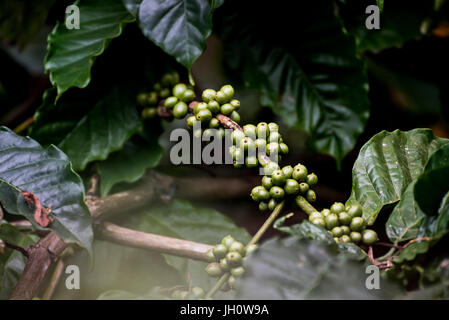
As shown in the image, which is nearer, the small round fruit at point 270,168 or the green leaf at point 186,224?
the small round fruit at point 270,168

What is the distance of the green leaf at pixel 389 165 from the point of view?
0.78 m

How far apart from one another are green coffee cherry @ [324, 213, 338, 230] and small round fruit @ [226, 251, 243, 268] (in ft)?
0.49

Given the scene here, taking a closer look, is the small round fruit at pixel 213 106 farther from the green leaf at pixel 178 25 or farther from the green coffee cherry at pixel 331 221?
the green coffee cherry at pixel 331 221

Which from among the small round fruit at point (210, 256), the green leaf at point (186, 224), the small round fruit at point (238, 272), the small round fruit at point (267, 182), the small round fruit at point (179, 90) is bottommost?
the green leaf at point (186, 224)

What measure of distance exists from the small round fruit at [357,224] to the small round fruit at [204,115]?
0.31 meters

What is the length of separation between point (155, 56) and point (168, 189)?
357mm

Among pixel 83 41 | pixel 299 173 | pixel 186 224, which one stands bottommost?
pixel 186 224

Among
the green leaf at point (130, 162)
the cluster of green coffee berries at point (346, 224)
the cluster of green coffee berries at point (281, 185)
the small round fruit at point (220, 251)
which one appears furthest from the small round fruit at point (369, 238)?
the green leaf at point (130, 162)

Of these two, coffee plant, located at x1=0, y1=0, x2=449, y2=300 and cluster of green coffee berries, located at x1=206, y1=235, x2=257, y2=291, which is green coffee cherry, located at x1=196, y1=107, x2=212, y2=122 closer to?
coffee plant, located at x1=0, y1=0, x2=449, y2=300

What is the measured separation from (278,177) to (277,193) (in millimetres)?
26

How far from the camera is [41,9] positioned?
123 cm

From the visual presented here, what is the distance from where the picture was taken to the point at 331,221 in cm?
68

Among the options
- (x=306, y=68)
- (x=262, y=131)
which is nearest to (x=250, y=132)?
(x=262, y=131)

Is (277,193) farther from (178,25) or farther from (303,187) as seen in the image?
(178,25)
